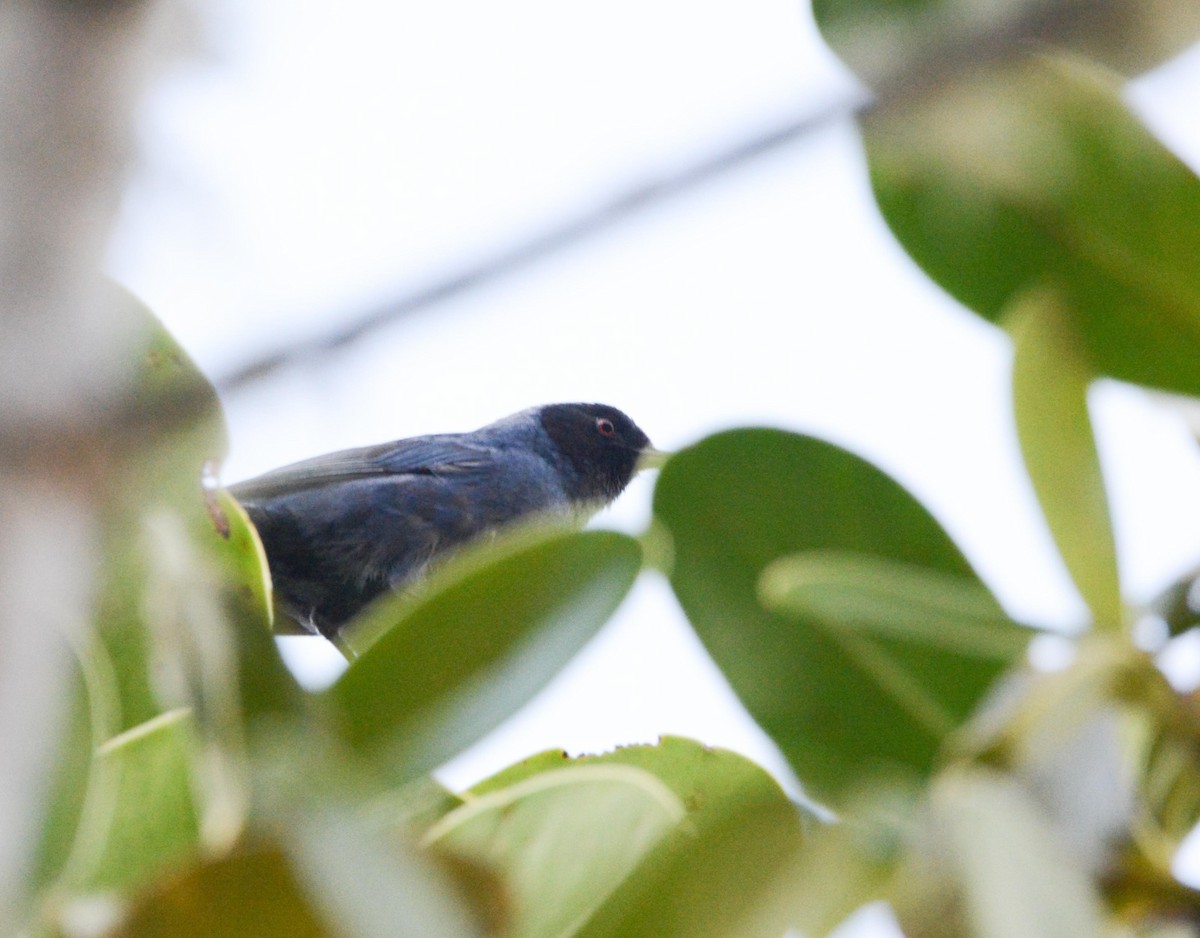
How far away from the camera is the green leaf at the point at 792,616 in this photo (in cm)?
100

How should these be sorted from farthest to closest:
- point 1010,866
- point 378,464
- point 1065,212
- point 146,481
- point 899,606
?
point 378,464
point 1065,212
point 899,606
point 146,481
point 1010,866

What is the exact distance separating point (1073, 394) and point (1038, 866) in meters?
0.39

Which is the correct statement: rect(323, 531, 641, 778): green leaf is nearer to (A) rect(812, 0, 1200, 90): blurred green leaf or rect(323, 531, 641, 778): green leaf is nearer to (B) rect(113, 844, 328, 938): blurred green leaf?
(B) rect(113, 844, 328, 938): blurred green leaf

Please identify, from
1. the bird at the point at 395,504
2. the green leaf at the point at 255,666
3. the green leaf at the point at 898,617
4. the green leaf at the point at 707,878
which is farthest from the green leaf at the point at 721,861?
the bird at the point at 395,504

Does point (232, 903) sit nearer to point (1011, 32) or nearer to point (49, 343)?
point (49, 343)

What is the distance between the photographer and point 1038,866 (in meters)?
0.64

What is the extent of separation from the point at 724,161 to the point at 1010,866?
365 mm

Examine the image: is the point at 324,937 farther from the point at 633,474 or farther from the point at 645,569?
the point at 633,474

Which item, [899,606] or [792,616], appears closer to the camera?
[899,606]

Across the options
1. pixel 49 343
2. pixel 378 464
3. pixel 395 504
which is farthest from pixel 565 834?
pixel 378 464

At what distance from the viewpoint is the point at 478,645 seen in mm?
941

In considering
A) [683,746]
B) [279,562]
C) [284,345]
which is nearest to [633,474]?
[279,562]

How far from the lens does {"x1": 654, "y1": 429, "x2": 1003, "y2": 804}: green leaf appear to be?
1000 mm

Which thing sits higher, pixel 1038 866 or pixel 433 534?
pixel 1038 866
